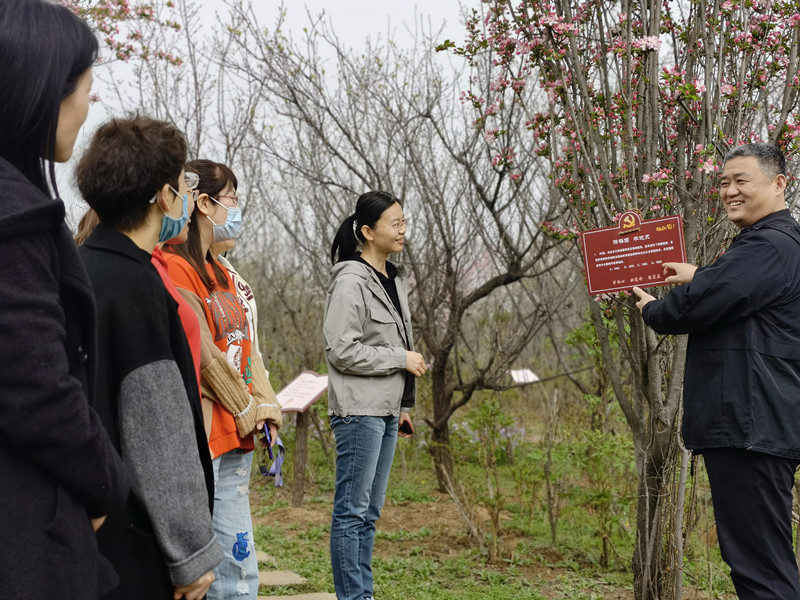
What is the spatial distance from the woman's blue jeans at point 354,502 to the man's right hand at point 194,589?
1.77 meters

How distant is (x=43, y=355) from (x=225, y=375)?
1385mm

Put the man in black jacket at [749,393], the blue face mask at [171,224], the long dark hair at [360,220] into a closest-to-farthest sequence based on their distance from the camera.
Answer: the blue face mask at [171,224]
the man in black jacket at [749,393]
the long dark hair at [360,220]

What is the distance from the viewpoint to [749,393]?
9.80 ft

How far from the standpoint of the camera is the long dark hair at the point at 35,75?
1.50 meters

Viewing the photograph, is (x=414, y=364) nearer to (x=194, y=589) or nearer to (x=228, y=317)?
(x=228, y=317)

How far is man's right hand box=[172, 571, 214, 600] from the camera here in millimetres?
1855

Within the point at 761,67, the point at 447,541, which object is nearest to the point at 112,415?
the point at 761,67

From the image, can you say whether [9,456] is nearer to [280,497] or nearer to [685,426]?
[685,426]

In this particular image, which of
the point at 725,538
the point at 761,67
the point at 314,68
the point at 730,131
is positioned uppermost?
the point at 314,68

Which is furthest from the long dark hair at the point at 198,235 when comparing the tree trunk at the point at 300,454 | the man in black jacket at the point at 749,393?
the tree trunk at the point at 300,454

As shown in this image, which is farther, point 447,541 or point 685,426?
point 447,541

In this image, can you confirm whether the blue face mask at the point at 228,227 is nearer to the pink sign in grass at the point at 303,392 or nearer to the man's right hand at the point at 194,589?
the man's right hand at the point at 194,589

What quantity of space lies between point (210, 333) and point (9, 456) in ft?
4.87

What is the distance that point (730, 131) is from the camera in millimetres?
3852
